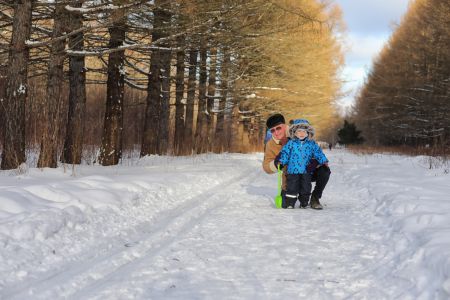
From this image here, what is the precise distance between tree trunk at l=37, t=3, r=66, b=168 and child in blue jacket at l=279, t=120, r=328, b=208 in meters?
3.95

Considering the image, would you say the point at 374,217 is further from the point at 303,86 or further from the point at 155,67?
the point at 303,86

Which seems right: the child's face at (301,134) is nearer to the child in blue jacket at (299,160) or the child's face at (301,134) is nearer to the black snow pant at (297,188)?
the child in blue jacket at (299,160)

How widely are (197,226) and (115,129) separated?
6.56 metres

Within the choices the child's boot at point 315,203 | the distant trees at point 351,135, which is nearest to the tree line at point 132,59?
the child's boot at point 315,203

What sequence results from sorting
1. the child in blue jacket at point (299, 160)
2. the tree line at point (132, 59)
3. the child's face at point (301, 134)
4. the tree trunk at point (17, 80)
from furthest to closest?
the tree line at point (132, 59) < the tree trunk at point (17, 80) < the child's face at point (301, 134) < the child in blue jacket at point (299, 160)

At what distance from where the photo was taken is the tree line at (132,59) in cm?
712

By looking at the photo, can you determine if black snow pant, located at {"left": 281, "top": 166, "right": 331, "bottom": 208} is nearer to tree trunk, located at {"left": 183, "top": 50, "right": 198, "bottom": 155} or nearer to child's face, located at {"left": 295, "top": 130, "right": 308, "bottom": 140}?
child's face, located at {"left": 295, "top": 130, "right": 308, "bottom": 140}

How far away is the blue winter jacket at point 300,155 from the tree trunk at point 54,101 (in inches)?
155

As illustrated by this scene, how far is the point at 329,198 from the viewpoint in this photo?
749 cm

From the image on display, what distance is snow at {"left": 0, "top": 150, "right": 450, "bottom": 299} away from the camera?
277 cm

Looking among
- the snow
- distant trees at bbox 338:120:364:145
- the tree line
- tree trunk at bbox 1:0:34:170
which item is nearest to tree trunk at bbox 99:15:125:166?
the tree line

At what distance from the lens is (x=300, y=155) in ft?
21.2

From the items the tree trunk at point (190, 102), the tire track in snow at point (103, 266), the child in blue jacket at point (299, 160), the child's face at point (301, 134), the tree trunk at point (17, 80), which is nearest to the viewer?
the tire track in snow at point (103, 266)

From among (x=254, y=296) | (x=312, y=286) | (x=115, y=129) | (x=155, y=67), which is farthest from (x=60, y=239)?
(x=155, y=67)
